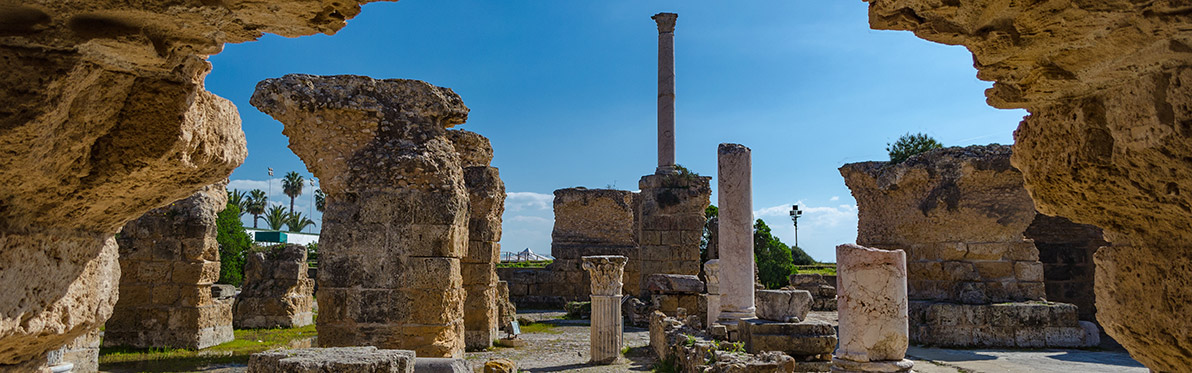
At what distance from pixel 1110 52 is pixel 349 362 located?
12.6 feet

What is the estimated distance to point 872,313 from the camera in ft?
24.5

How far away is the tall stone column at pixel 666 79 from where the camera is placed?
2077 centimetres

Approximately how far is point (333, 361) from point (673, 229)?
1338 cm

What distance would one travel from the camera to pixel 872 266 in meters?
7.64

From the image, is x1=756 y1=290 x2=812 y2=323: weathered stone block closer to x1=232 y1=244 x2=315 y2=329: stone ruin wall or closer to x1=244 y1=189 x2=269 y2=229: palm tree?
x1=232 y1=244 x2=315 y2=329: stone ruin wall

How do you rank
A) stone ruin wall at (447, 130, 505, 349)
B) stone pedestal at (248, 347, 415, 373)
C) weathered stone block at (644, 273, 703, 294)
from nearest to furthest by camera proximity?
1. stone pedestal at (248, 347, 415, 373)
2. stone ruin wall at (447, 130, 505, 349)
3. weathered stone block at (644, 273, 703, 294)

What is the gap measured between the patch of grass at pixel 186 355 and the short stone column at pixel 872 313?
7162 mm

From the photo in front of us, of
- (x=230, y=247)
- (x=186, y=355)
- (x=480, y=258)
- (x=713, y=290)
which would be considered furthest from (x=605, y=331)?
(x=230, y=247)

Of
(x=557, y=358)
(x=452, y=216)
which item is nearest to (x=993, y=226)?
(x=557, y=358)

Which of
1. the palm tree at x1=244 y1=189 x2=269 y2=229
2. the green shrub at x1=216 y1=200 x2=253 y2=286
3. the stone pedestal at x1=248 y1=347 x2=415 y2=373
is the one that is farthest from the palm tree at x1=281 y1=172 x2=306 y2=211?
the stone pedestal at x1=248 y1=347 x2=415 y2=373

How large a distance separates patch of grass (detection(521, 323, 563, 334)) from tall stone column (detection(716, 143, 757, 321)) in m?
4.53

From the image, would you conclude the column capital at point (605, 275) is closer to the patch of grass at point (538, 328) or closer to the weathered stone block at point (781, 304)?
the weathered stone block at point (781, 304)

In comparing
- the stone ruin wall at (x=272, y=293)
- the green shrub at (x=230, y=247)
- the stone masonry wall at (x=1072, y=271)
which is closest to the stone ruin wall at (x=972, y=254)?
the stone masonry wall at (x=1072, y=271)

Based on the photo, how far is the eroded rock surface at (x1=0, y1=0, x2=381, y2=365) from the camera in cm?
198
